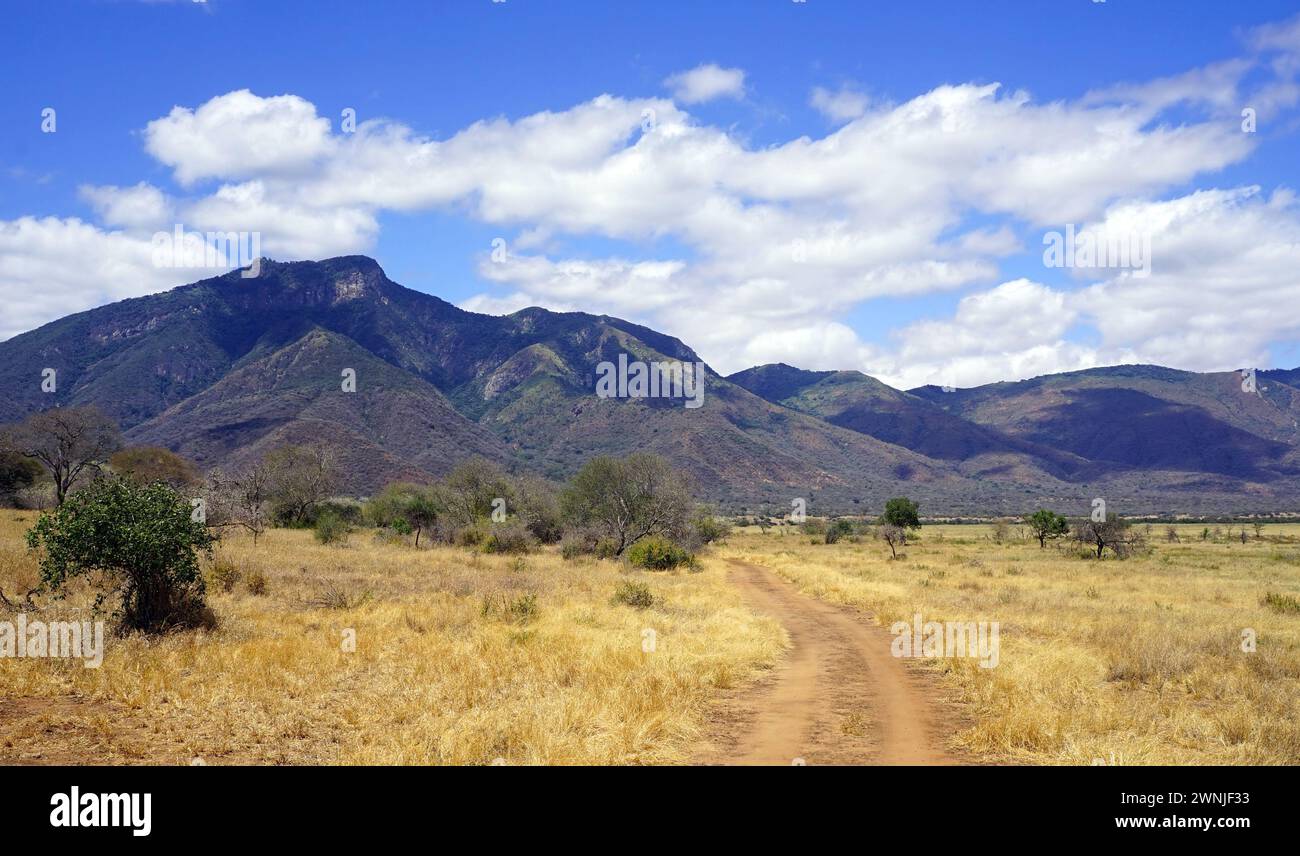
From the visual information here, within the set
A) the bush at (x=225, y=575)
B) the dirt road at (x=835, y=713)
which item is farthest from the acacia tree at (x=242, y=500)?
the dirt road at (x=835, y=713)

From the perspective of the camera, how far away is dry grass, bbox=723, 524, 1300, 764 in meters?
9.96

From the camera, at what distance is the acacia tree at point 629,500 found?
47.7m

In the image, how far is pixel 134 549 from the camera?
15.5 m

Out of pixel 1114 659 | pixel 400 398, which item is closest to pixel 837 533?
pixel 1114 659

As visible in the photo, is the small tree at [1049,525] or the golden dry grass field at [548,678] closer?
the golden dry grass field at [548,678]

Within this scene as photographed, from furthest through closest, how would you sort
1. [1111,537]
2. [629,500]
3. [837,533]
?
1. [837,533]
2. [1111,537]
3. [629,500]

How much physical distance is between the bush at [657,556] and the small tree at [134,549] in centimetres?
2422

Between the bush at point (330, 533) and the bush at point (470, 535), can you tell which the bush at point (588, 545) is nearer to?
the bush at point (470, 535)

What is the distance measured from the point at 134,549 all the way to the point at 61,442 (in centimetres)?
4836

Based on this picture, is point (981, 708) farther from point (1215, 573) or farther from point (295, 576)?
point (1215, 573)

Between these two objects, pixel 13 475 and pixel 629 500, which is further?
pixel 13 475

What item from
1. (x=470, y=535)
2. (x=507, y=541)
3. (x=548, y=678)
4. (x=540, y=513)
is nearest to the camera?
(x=548, y=678)

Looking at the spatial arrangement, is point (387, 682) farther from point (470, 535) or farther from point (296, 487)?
point (296, 487)
